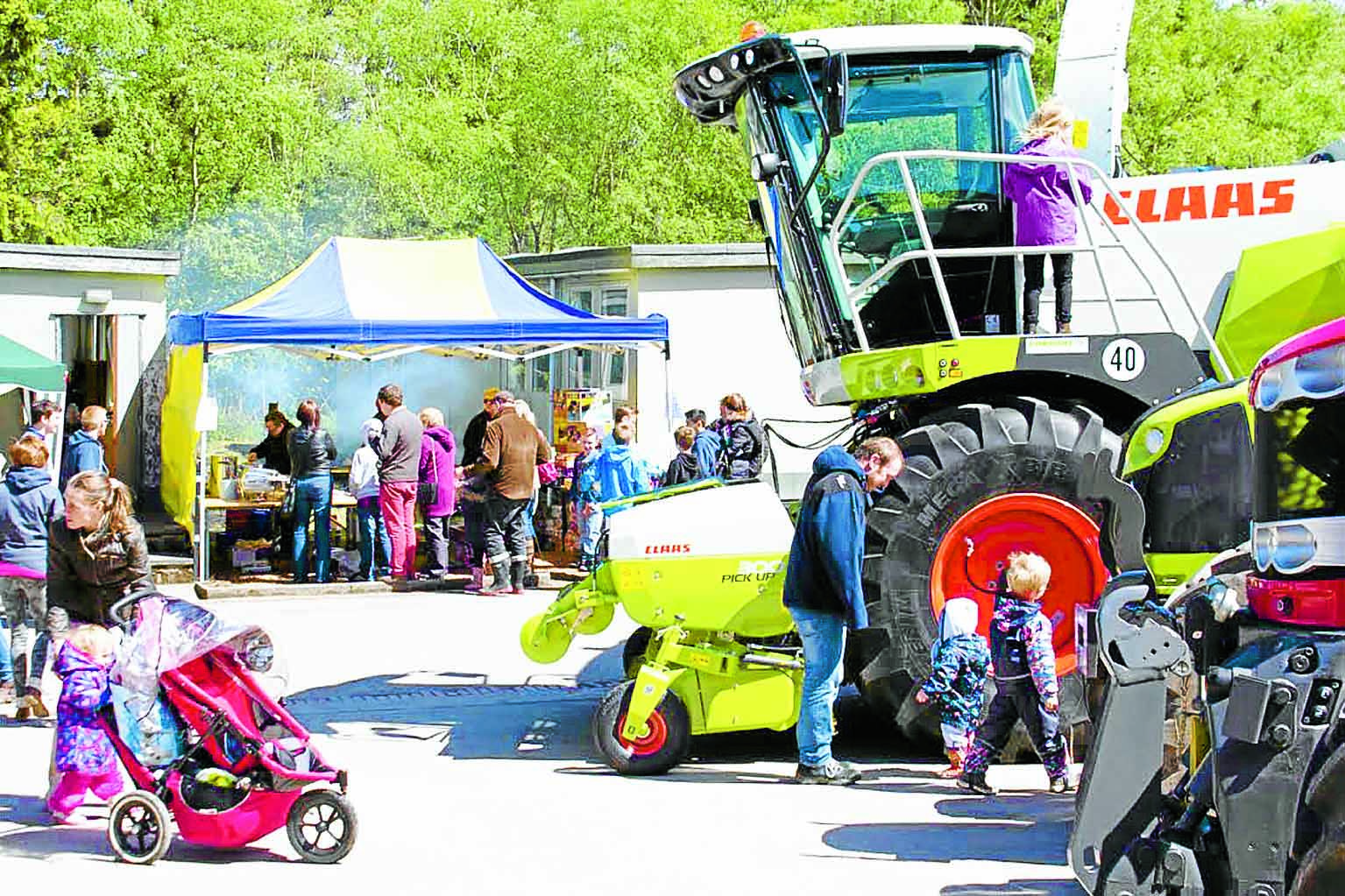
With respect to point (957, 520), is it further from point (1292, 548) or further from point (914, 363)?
point (1292, 548)

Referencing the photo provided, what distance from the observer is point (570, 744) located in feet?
30.5

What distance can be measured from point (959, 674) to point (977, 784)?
20.4 inches

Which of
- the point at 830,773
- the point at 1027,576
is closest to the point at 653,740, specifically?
the point at 830,773

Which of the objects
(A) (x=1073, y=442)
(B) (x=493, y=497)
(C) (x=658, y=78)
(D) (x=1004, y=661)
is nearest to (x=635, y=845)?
(D) (x=1004, y=661)

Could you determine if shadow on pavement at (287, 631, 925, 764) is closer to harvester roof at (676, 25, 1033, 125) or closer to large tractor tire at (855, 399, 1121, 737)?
large tractor tire at (855, 399, 1121, 737)

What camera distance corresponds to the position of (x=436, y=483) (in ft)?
53.6

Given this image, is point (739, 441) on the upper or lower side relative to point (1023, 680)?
upper

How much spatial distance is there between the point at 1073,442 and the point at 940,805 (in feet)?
6.65

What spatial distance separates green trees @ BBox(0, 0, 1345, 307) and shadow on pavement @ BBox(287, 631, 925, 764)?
71.7 feet

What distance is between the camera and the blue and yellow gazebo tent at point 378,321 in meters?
16.3

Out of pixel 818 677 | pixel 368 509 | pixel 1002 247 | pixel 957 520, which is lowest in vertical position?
pixel 818 677

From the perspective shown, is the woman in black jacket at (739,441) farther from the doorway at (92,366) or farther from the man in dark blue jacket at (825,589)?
the doorway at (92,366)

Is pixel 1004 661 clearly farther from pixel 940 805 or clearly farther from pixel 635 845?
pixel 635 845

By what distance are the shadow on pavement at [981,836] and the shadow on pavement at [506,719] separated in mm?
1222
